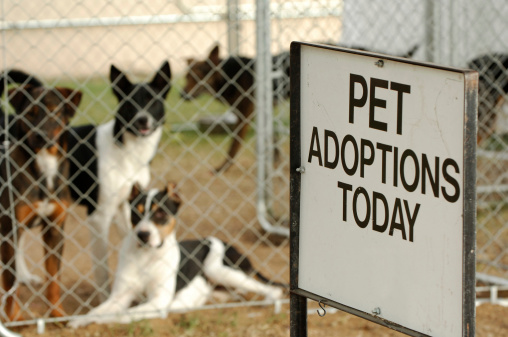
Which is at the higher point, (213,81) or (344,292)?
(213,81)

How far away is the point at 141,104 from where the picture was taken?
377 cm

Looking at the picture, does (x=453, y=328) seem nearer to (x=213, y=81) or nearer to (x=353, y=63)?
(x=353, y=63)

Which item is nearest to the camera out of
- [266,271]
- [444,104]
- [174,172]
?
[444,104]

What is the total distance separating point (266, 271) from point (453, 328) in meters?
2.90

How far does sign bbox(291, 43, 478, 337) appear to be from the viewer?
1285 mm

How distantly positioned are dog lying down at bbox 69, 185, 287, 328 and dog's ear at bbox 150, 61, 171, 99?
0.52 metres

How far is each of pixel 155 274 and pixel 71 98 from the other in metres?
0.93

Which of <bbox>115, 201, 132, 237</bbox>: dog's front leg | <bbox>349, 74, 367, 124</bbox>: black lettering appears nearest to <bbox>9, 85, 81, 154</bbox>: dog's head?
<bbox>115, 201, 132, 237</bbox>: dog's front leg

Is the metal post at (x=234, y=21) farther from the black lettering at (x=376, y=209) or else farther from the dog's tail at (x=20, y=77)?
the black lettering at (x=376, y=209)

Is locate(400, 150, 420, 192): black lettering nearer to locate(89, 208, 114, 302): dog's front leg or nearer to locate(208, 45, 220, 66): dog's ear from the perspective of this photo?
locate(89, 208, 114, 302): dog's front leg

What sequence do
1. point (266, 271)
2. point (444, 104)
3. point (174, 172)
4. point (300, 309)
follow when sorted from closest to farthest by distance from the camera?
point (444, 104), point (300, 309), point (266, 271), point (174, 172)

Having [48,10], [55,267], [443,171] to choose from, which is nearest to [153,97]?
[55,267]

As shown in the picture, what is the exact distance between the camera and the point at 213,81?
594 cm

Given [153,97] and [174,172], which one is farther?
[174,172]
